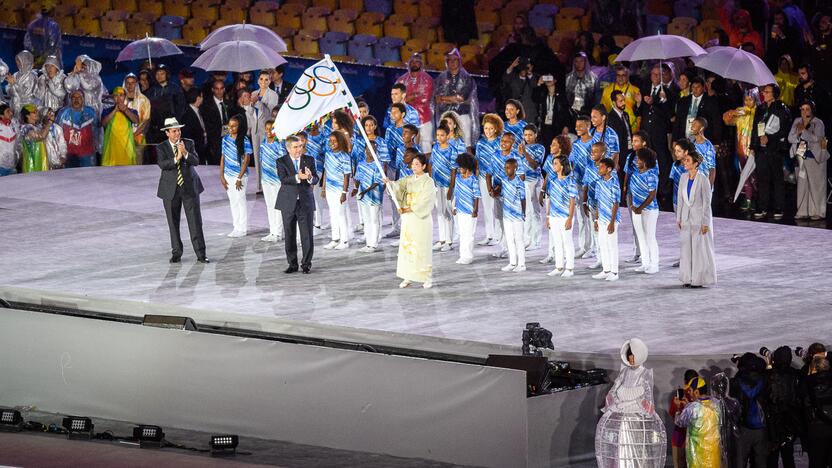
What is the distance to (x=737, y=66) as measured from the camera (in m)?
18.1

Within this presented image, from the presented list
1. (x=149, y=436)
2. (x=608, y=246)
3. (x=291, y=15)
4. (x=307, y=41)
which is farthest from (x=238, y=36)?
(x=149, y=436)

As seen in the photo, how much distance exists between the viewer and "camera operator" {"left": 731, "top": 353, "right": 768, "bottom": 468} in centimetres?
1168

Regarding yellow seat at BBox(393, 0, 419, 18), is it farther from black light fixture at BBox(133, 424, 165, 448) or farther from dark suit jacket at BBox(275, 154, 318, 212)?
black light fixture at BBox(133, 424, 165, 448)

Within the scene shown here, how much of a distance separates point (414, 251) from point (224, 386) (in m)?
3.63

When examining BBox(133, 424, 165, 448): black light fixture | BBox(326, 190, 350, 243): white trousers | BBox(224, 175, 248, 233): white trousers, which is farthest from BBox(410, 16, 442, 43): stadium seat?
BBox(133, 424, 165, 448): black light fixture

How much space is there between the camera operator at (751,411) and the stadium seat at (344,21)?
1438cm

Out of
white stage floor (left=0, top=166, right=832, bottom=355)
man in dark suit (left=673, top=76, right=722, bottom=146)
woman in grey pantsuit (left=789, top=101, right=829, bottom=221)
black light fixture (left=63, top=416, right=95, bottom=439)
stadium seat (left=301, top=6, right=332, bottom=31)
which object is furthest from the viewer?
stadium seat (left=301, top=6, right=332, bottom=31)

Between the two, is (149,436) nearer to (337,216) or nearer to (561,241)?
(561,241)

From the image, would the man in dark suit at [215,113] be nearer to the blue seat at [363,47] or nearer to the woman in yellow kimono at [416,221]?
the blue seat at [363,47]

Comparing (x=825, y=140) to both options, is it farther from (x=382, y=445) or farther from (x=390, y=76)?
(x=382, y=445)

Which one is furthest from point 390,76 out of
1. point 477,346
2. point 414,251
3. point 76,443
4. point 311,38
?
point 76,443

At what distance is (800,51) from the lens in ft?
67.0

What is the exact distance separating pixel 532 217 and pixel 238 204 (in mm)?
3623

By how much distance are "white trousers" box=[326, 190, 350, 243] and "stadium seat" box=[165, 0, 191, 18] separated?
33.3 feet
